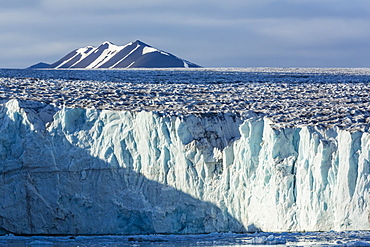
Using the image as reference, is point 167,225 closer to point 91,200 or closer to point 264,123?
point 91,200

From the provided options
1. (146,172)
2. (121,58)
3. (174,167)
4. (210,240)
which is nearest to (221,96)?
(174,167)

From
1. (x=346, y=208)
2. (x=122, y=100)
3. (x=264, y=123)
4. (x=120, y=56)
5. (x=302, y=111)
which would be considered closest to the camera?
(x=346, y=208)

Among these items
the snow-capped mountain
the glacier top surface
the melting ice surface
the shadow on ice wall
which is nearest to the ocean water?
the melting ice surface

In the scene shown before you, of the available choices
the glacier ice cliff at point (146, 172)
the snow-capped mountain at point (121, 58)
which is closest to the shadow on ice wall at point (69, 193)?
the glacier ice cliff at point (146, 172)

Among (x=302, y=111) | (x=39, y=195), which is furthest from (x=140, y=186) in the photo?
(x=302, y=111)

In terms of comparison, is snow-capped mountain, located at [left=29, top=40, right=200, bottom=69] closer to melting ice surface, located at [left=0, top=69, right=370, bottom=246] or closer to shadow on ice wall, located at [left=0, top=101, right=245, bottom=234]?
melting ice surface, located at [left=0, top=69, right=370, bottom=246]

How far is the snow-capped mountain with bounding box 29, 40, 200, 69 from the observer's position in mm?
51344

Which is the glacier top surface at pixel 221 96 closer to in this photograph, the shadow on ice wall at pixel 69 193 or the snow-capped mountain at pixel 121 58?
the shadow on ice wall at pixel 69 193

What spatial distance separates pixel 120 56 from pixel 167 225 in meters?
38.0

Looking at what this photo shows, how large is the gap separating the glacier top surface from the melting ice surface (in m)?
0.12

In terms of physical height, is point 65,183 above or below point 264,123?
below

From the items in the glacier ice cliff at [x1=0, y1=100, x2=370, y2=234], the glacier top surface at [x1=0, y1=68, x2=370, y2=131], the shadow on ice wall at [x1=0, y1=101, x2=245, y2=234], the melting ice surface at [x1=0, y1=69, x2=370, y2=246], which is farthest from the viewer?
the glacier top surface at [x1=0, y1=68, x2=370, y2=131]

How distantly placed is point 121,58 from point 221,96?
33116mm

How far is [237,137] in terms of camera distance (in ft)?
55.4
